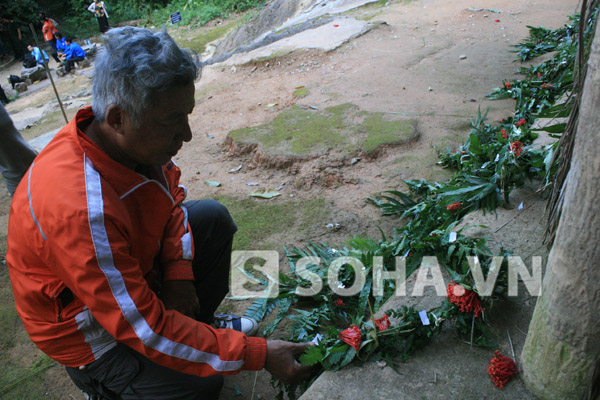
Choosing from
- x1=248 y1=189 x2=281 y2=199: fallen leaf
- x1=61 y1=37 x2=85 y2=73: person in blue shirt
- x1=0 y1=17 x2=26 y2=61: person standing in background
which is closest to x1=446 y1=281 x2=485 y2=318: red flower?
x1=248 y1=189 x2=281 y2=199: fallen leaf

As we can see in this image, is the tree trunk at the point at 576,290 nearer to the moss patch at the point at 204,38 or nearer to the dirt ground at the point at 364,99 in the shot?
the dirt ground at the point at 364,99

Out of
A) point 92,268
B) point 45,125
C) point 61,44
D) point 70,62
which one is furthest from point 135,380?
point 61,44

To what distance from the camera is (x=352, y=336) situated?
1.72 meters

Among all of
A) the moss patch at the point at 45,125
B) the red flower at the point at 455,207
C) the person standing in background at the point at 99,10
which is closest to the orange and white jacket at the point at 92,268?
the red flower at the point at 455,207

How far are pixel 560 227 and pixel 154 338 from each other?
48.5 inches

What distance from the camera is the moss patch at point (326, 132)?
3732mm

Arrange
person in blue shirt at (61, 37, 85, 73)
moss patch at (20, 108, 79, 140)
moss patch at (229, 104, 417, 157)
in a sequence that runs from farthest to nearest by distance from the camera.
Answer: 1. person in blue shirt at (61, 37, 85, 73)
2. moss patch at (20, 108, 79, 140)
3. moss patch at (229, 104, 417, 157)

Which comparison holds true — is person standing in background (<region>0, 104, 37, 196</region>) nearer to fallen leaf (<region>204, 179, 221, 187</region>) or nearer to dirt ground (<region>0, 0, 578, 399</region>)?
dirt ground (<region>0, 0, 578, 399</region>)

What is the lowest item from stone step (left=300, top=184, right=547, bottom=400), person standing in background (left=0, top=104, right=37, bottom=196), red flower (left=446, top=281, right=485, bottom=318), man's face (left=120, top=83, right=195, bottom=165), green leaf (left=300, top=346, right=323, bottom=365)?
stone step (left=300, top=184, right=547, bottom=400)

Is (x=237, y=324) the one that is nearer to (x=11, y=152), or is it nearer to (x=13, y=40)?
(x=11, y=152)

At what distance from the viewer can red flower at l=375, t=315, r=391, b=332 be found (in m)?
1.75

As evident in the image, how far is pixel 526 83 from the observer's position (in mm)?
4195

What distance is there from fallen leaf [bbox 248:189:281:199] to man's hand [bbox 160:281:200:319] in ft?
5.24

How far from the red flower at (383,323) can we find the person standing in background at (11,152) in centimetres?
294
